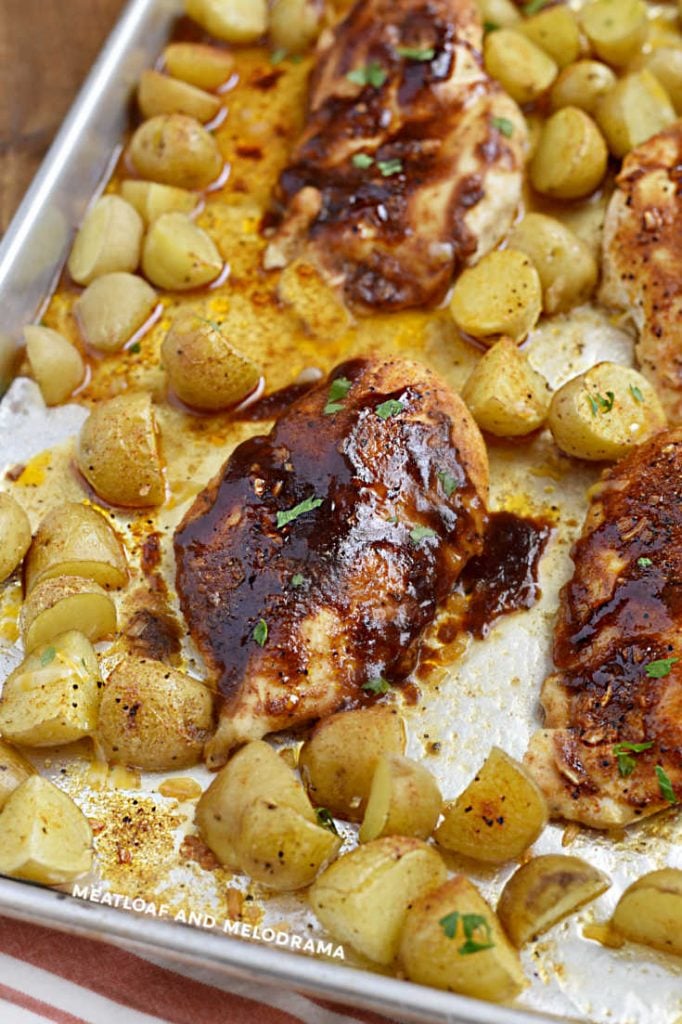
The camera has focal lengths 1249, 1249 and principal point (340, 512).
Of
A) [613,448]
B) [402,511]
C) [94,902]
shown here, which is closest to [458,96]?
[613,448]

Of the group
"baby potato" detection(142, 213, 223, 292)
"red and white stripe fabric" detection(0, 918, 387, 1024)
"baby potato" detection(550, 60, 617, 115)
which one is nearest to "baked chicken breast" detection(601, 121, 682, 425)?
"baby potato" detection(550, 60, 617, 115)

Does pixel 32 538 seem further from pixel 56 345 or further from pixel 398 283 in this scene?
pixel 398 283

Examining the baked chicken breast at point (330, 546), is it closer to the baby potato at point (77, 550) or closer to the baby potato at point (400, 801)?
the baby potato at point (77, 550)

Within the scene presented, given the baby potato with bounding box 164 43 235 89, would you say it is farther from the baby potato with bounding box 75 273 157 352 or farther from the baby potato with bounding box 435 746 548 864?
the baby potato with bounding box 435 746 548 864

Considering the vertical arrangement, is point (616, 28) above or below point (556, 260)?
above

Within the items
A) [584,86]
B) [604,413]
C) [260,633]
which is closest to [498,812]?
[260,633]

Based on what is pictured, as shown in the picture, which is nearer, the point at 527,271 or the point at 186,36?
the point at 527,271

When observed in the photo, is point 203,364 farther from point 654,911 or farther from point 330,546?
point 654,911
